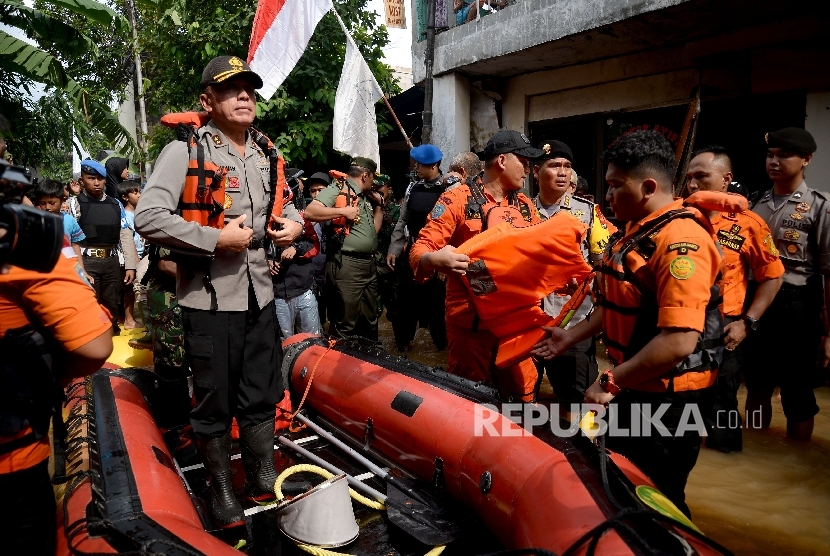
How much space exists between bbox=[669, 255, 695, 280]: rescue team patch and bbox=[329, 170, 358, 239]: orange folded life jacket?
12.0 ft

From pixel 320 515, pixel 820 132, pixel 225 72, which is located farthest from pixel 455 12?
pixel 320 515

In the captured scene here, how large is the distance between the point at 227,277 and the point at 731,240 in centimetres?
272

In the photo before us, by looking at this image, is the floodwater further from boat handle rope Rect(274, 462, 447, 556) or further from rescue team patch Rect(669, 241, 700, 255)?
rescue team patch Rect(669, 241, 700, 255)

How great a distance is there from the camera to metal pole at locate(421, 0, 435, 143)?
7.89 m

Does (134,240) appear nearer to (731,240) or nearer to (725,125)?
(731,240)

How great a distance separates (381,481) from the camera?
9.90 feet

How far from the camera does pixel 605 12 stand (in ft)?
18.6

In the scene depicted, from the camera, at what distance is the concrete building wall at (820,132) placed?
507cm

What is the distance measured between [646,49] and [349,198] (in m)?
3.81

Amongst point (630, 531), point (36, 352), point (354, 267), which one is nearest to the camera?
point (36, 352)

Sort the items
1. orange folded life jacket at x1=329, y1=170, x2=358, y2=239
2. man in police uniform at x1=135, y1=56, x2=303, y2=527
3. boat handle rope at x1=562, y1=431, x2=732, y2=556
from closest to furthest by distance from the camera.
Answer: boat handle rope at x1=562, y1=431, x2=732, y2=556 < man in police uniform at x1=135, y1=56, x2=303, y2=527 < orange folded life jacket at x1=329, y1=170, x2=358, y2=239

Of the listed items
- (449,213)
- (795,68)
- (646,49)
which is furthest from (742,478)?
(646,49)

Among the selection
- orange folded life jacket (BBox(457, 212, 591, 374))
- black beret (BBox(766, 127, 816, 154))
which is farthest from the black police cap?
black beret (BBox(766, 127, 816, 154))

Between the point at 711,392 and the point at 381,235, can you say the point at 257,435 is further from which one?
the point at 381,235
